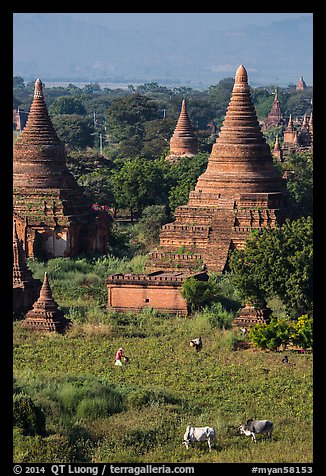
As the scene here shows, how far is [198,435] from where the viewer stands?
68.6ft

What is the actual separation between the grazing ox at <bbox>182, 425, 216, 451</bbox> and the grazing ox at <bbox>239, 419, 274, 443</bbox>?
0.70 m

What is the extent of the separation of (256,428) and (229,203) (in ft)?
57.0

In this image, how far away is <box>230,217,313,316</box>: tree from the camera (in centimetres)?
2991

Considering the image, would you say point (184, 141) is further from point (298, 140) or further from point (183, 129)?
point (298, 140)

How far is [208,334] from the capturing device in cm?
3023

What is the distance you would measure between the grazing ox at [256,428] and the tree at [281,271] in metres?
8.51

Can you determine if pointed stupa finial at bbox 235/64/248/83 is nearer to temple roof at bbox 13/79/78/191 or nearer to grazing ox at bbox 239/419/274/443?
temple roof at bbox 13/79/78/191

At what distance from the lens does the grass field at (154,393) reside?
2073cm

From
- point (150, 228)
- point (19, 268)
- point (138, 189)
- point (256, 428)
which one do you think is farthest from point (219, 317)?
point (138, 189)

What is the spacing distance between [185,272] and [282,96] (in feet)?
351

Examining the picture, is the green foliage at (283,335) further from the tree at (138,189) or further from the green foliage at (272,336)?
the tree at (138,189)

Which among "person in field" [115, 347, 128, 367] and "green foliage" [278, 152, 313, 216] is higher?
"green foliage" [278, 152, 313, 216]

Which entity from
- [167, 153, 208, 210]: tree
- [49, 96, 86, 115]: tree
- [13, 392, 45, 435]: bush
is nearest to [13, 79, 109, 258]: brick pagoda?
[167, 153, 208, 210]: tree
